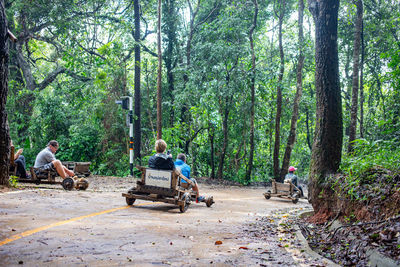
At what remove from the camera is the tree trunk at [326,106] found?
353 inches

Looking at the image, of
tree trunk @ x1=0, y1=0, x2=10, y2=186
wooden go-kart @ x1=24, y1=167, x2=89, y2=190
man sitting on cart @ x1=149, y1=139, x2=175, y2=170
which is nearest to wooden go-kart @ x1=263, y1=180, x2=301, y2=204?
man sitting on cart @ x1=149, y1=139, x2=175, y2=170

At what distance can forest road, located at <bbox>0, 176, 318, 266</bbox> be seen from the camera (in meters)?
4.57

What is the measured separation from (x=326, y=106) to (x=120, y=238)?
19.8ft

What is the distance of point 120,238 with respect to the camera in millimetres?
5711

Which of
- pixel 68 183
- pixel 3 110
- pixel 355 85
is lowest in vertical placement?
pixel 68 183

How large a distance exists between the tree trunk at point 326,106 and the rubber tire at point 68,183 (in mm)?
7282

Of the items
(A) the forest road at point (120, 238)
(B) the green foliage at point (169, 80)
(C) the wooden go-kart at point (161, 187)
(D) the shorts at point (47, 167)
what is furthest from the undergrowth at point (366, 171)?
(B) the green foliage at point (169, 80)

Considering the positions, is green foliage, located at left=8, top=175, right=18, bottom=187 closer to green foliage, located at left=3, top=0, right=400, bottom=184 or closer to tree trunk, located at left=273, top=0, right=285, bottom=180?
green foliage, located at left=3, top=0, right=400, bottom=184

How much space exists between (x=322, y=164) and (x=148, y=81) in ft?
68.6

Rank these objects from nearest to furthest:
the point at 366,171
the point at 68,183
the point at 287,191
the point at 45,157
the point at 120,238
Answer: the point at 120,238, the point at 366,171, the point at 68,183, the point at 45,157, the point at 287,191

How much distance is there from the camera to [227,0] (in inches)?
1014

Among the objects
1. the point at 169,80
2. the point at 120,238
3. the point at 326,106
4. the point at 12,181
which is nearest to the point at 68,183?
the point at 12,181

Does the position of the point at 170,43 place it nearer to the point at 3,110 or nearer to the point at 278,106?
the point at 278,106

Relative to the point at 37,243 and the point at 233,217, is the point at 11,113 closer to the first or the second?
the point at 233,217
